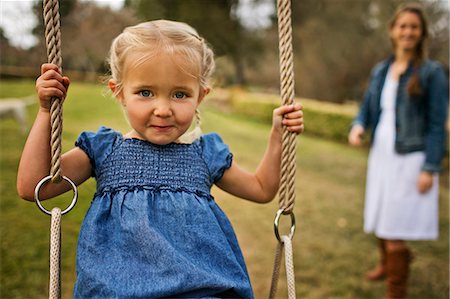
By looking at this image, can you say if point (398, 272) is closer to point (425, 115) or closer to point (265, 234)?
point (425, 115)

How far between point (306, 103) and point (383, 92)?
8482mm

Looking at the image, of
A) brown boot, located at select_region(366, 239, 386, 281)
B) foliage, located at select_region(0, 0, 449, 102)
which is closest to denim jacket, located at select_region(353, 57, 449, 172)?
brown boot, located at select_region(366, 239, 386, 281)

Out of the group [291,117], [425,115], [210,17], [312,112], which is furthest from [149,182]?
[312,112]

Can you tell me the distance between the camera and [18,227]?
394cm

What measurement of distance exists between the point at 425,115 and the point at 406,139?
0.19m

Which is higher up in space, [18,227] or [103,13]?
[103,13]

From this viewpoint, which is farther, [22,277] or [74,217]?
[74,217]

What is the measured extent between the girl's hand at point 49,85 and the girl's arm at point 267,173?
1.86 feet

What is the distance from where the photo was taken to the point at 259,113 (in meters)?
12.3

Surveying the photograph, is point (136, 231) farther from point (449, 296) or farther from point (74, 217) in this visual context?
point (74, 217)

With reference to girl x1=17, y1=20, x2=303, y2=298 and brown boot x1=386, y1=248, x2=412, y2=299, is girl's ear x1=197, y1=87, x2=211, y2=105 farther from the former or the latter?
brown boot x1=386, y1=248, x2=412, y2=299

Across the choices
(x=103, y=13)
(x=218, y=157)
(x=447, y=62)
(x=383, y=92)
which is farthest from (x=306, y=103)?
(x=218, y=157)

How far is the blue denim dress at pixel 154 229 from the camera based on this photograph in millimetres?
1311

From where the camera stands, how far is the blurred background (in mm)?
3547
